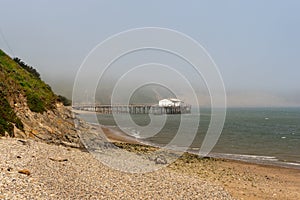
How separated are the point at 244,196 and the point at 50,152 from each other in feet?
29.8

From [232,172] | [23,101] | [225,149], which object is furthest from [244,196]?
[225,149]

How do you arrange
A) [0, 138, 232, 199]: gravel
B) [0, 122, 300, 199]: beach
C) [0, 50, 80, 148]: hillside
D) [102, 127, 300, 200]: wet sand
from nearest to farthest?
[0, 138, 232, 199]: gravel
[0, 122, 300, 199]: beach
[102, 127, 300, 200]: wet sand
[0, 50, 80, 148]: hillside

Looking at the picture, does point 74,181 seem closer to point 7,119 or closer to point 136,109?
point 7,119

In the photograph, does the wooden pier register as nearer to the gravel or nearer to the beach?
the beach

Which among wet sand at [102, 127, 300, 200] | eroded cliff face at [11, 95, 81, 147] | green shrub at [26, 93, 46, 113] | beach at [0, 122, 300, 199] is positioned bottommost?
wet sand at [102, 127, 300, 200]

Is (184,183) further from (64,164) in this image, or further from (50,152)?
(50,152)

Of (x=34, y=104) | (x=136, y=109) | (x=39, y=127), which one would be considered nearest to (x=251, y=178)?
(x=39, y=127)

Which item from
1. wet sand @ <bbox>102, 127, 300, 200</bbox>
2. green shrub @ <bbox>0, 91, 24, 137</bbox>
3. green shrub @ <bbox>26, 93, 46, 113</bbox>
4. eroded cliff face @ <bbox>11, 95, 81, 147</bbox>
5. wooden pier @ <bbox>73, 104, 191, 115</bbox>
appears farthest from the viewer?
wooden pier @ <bbox>73, 104, 191, 115</bbox>

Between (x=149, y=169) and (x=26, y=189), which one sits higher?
(x=26, y=189)

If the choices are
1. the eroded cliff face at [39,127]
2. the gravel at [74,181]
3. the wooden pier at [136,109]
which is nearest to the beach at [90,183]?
the gravel at [74,181]

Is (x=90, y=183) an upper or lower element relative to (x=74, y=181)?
lower

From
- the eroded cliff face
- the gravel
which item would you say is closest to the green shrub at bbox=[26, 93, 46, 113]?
the eroded cliff face

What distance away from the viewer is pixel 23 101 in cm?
2053

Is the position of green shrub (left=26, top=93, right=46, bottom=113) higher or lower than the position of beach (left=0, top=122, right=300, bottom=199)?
higher
